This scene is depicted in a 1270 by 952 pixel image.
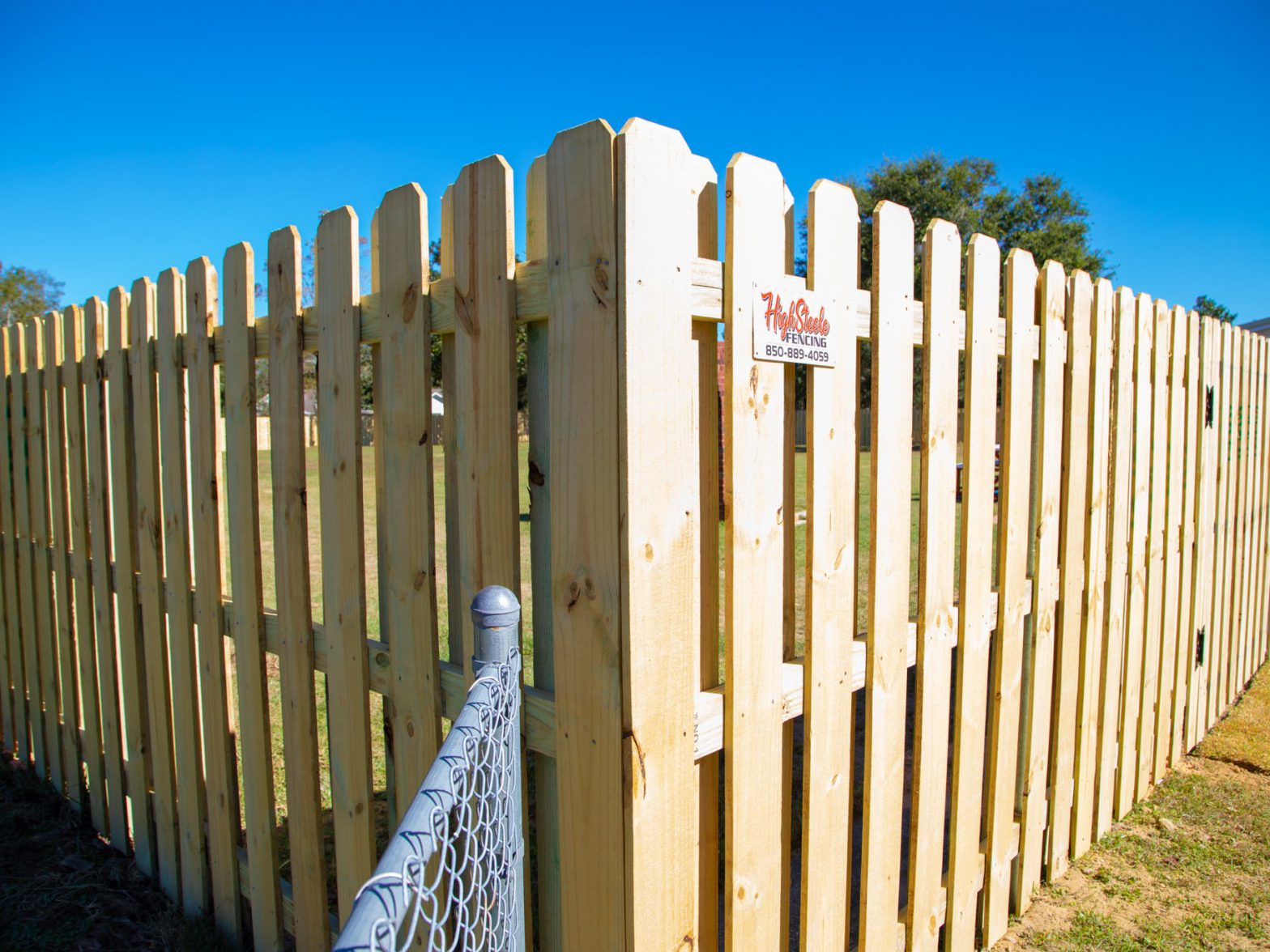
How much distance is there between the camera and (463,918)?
1.06 meters

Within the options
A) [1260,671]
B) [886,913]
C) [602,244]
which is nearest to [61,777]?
[886,913]

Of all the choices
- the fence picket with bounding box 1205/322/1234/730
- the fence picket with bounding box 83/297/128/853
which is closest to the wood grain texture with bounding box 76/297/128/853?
the fence picket with bounding box 83/297/128/853

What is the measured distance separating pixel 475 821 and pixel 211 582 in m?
1.57

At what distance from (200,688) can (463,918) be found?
2.23m

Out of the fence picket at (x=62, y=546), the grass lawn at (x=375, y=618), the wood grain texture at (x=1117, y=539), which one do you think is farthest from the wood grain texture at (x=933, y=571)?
the fence picket at (x=62, y=546)

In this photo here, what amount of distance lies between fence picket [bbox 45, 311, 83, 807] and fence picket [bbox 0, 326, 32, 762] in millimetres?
470

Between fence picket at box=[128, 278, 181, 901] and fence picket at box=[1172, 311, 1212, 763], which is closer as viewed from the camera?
fence picket at box=[128, 278, 181, 901]

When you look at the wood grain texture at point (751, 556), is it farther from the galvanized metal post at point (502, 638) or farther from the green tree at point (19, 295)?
the green tree at point (19, 295)

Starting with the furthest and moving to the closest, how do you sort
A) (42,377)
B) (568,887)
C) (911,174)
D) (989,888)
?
1. (911,174)
2. (42,377)
3. (989,888)
4. (568,887)

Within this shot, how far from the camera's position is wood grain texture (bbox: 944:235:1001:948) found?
2.48m

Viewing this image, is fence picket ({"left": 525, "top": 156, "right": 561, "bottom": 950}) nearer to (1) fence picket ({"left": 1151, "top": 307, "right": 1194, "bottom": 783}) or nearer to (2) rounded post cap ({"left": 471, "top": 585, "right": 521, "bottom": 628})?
(2) rounded post cap ({"left": 471, "top": 585, "right": 521, "bottom": 628})

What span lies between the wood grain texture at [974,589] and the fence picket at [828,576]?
1.81 feet

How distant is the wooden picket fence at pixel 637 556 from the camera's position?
64.1 inches

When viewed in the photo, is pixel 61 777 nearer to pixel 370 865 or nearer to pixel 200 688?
pixel 200 688
